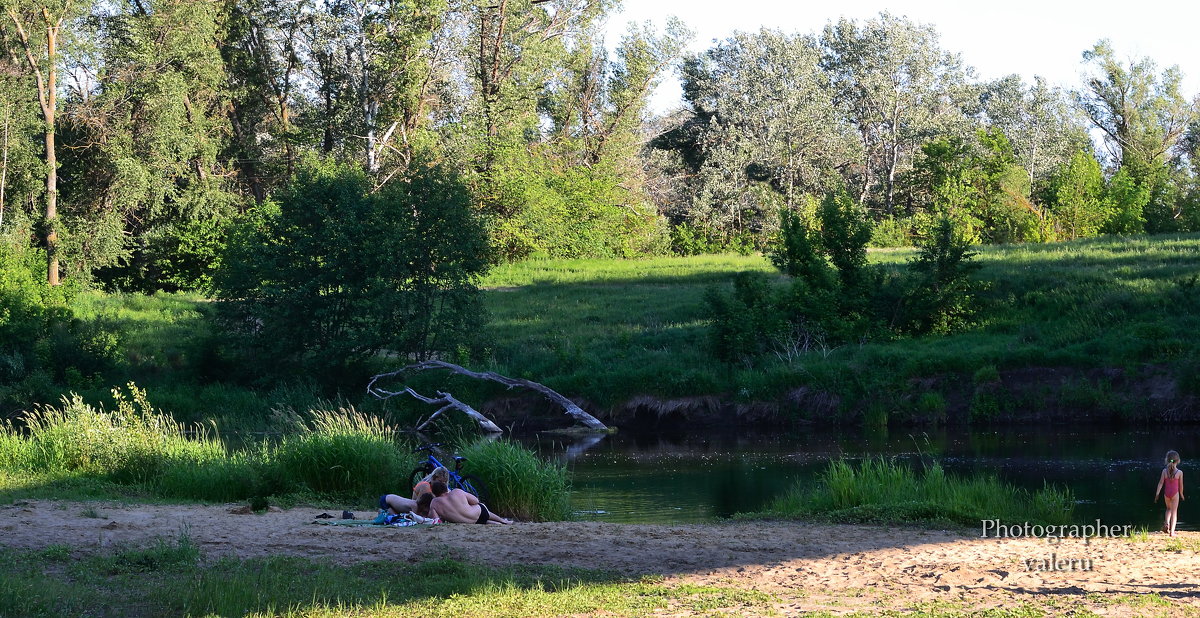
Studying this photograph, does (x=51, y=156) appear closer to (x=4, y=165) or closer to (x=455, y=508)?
(x=4, y=165)

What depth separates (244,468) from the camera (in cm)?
1622

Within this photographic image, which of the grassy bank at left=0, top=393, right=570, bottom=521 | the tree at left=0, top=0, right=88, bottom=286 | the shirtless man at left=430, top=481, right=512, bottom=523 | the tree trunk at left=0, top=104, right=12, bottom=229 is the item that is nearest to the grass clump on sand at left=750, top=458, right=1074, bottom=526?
the grassy bank at left=0, top=393, right=570, bottom=521

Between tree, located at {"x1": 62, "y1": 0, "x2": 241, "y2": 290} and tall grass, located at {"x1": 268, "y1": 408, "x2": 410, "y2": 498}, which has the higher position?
tree, located at {"x1": 62, "y1": 0, "x2": 241, "y2": 290}

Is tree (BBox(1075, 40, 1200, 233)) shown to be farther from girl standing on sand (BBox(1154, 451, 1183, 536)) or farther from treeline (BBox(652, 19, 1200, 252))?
girl standing on sand (BBox(1154, 451, 1183, 536))

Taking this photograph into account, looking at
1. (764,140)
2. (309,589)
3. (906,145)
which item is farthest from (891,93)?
(309,589)

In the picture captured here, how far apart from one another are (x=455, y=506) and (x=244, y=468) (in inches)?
173

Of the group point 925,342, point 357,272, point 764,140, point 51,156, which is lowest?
point 925,342

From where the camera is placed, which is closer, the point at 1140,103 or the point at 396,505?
the point at 396,505

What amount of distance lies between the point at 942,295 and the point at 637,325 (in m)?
9.85

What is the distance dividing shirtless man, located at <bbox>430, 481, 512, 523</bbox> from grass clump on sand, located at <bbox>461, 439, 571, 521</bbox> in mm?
1069

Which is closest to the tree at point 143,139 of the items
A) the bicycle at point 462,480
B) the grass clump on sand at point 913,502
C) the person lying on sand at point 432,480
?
the bicycle at point 462,480

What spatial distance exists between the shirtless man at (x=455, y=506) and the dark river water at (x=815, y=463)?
265cm

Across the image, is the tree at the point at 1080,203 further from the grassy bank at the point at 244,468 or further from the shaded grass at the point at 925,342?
the grassy bank at the point at 244,468

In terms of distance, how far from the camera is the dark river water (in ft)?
56.3
